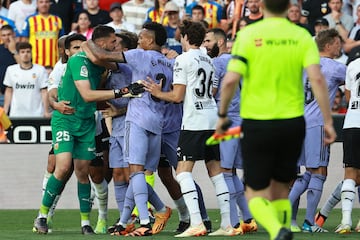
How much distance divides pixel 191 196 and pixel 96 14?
9.27m

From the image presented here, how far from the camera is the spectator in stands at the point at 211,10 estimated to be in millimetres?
20500

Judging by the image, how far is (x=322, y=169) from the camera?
13.4 meters

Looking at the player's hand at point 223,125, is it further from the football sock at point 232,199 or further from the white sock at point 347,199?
the white sock at point 347,199

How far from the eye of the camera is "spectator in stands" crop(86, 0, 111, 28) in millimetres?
20828

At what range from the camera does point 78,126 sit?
42.1 ft

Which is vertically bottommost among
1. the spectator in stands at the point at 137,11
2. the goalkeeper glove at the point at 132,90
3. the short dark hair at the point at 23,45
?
the short dark hair at the point at 23,45

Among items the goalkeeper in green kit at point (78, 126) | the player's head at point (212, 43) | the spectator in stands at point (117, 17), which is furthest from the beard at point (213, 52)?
the spectator in stands at point (117, 17)

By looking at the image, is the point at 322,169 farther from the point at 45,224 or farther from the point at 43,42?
the point at 43,42

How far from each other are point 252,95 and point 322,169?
4.31m

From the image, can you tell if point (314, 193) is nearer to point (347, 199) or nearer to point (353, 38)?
point (347, 199)

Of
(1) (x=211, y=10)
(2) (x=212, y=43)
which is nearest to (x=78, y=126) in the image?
(2) (x=212, y=43)

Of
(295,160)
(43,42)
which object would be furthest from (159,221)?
(43,42)

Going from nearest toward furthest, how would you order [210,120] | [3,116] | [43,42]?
[210,120], [3,116], [43,42]

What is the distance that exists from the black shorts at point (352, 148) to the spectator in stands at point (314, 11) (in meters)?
7.60
